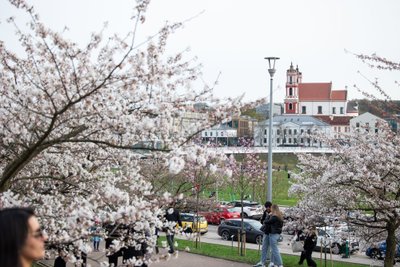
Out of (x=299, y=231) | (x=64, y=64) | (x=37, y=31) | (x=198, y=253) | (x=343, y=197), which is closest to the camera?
(x=37, y=31)

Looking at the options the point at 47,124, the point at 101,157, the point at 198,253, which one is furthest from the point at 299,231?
the point at 47,124

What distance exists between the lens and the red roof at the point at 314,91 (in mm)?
141500

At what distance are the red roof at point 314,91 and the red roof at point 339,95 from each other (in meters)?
1.64

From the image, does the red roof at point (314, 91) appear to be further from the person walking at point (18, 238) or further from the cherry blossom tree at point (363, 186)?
the person walking at point (18, 238)

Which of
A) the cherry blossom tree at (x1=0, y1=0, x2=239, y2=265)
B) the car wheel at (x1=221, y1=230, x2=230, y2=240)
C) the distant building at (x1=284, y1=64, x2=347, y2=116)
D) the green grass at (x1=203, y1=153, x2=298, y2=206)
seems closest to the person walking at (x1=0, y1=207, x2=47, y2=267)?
the cherry blossom tree at (x1=0, y1=0, x2=239, y2=265)

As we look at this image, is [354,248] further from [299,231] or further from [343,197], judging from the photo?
[343,197]

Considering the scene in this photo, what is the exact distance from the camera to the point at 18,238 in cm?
253

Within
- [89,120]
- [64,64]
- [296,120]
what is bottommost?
[89,120]

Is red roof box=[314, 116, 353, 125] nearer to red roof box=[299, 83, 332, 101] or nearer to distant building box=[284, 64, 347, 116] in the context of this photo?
distant building box=[284, 64, 347, 116]

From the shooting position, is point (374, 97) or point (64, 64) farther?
point (374, 97)

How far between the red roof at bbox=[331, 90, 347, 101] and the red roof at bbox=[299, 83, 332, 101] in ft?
5.39

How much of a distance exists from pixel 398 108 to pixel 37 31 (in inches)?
277

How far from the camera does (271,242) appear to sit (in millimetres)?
12500

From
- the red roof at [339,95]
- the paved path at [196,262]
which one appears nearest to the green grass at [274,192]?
the paved path at [196,262]
